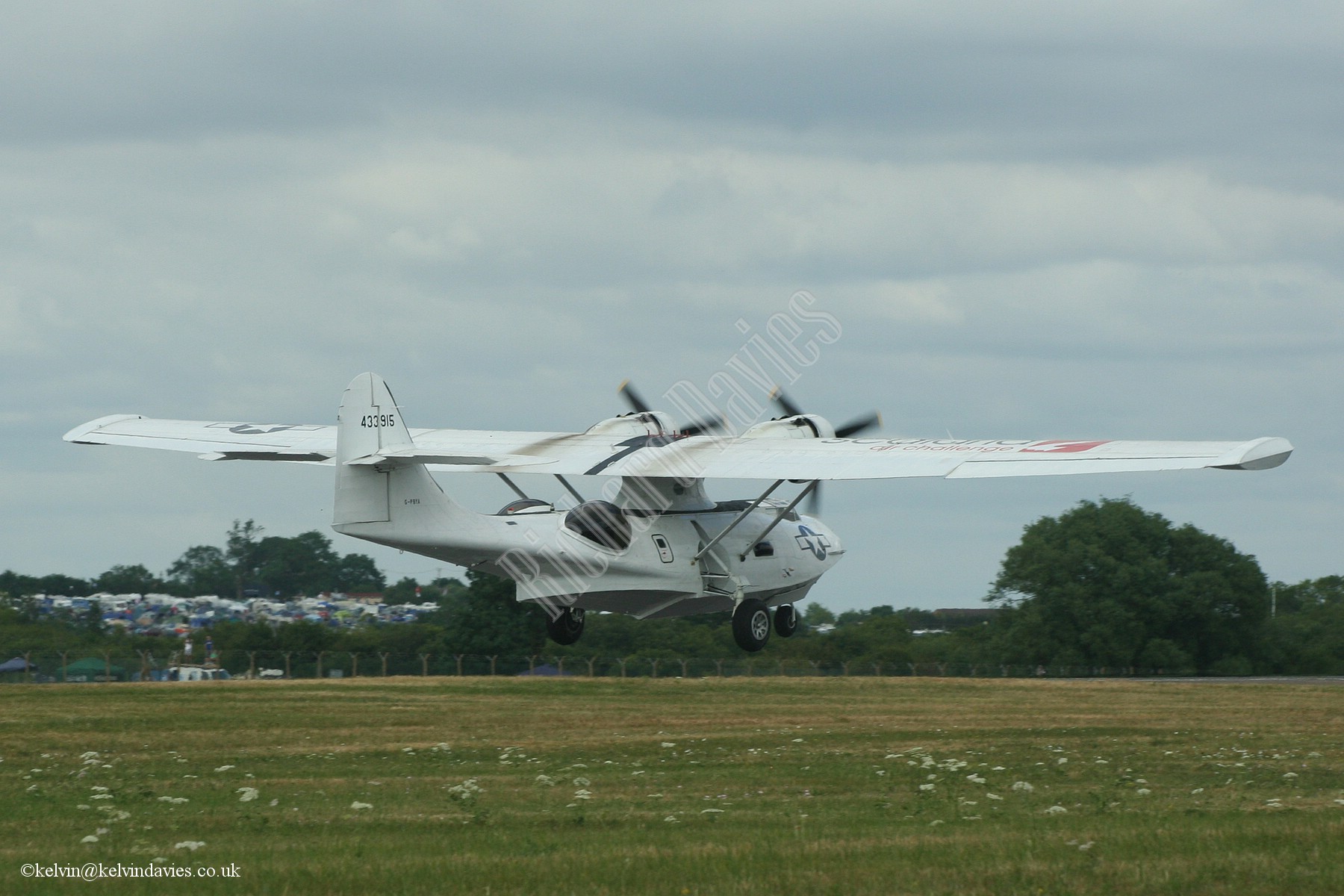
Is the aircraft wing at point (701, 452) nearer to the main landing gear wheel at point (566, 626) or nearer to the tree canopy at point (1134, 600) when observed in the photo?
the main landing gear wheel at point (566, 626)

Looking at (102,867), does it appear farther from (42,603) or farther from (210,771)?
(42,603)

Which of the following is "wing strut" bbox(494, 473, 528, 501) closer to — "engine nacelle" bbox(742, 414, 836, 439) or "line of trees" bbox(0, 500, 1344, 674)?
"engine nacelle" bbox(742, 414, 836, 439)

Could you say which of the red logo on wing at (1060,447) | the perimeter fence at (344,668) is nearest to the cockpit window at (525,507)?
the red logo on wing at (1060,447)

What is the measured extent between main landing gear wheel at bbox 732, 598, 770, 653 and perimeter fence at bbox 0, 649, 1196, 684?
31189 mm

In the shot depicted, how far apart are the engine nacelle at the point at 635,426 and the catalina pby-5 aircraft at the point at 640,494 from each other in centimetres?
3

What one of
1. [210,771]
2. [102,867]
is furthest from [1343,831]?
[210,771]

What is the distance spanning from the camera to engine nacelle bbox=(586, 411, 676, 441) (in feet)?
112

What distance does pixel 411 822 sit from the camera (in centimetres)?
1994

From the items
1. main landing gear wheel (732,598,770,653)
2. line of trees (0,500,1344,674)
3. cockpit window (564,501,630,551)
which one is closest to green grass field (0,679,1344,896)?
main landing gear wheel (732,598,770,653)

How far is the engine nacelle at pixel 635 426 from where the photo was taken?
34.1 m

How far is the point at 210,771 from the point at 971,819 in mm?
15390

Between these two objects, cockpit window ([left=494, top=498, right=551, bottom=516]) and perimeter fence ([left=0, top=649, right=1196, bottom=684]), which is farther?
perimeter fence ([left=0, top=649, right=1196, bottom=684])

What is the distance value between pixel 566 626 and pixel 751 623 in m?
3.90

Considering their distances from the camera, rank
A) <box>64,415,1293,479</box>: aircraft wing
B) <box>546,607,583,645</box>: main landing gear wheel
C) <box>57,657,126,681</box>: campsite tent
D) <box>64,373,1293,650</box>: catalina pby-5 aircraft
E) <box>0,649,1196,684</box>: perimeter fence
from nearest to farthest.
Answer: <box>64,415,1293,479</box>: aircraft wing < <box>64,373,1293,650</box>: catalina pby-5 aircraft < <box>546,607,583,645</box>: main landing gear wheel < <box>57,657,126,681</box>: campsite tent < <box>0,649,1196,684</box>: perimeter fence
